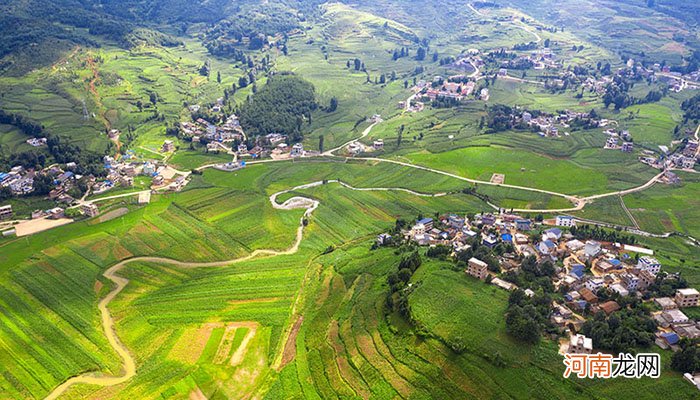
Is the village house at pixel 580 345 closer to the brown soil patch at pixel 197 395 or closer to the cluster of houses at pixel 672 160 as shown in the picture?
the brown soil patch at pixel 197 395

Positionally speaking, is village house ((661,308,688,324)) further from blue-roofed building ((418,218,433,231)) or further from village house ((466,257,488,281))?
blue-roofed building ((418,218,433,231))

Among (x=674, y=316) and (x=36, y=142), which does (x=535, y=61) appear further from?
(x=36, y=142)

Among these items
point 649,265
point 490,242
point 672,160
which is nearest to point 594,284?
point 649,265

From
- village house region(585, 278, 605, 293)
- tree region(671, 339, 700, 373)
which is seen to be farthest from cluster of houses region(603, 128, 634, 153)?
tree region(671, 339, 700, 373)

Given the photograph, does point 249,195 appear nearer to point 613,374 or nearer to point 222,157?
point 222,157

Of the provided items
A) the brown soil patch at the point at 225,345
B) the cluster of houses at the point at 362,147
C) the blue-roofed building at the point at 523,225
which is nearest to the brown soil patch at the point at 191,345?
the brown soil patch at the point at 225,345

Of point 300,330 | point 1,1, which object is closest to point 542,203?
point 300,330

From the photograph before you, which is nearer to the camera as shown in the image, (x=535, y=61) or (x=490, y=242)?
(x=490, y=242)
